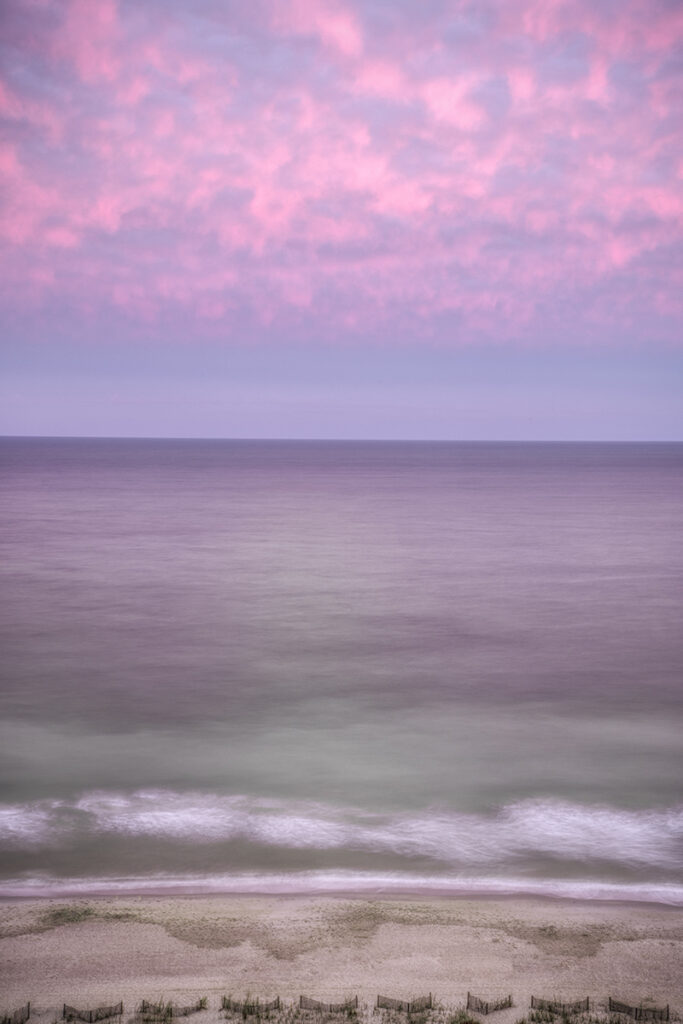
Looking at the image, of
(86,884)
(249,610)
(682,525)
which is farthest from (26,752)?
(682,525)

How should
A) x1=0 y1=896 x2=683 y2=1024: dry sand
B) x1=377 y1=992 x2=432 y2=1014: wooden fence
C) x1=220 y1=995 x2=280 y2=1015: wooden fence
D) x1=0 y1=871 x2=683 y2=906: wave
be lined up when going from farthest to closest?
x1=0 y1=871 x2=683 y2=906: wave → x1=0 y1=896 x2=683 y2=1024: dry sand → x1=377 y1=992 x2=432 y2=1014: wooden fence → x1=220 y1=995 x2=280 y2=1015: wooden fence

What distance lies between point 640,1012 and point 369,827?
9107mm

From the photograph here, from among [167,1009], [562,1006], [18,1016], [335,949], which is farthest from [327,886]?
[18,1016]

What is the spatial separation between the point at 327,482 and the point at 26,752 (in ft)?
451

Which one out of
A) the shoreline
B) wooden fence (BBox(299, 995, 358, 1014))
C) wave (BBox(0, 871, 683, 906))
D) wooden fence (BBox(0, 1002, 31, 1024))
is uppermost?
wooden fence (BBox(299, 995, 358, 1014))

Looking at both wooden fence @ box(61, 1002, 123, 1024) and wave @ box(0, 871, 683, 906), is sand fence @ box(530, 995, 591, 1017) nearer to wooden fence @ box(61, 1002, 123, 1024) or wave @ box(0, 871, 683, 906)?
wave @ box(0, 871, 683, 906)

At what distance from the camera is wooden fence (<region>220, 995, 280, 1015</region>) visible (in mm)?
13430

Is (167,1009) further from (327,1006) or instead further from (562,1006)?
(562,1006)

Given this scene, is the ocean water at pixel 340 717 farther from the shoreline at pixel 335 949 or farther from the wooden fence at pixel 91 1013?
the wooden fence at pixel 91 1013

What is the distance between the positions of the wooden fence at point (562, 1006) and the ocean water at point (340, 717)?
4840mm

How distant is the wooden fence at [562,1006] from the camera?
13.6 m

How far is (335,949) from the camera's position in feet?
51.5

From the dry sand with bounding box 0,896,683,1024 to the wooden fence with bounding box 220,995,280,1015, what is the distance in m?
0.26

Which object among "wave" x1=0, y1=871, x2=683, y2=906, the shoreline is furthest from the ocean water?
the shoreline
